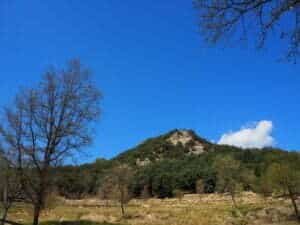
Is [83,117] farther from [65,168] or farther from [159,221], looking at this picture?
[159,221]

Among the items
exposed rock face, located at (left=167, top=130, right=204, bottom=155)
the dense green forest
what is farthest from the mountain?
→ the dense green forest

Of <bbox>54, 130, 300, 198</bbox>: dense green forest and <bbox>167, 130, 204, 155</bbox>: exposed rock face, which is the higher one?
<bbox>167, 130, 204, 155</bbox>: exposed rock face

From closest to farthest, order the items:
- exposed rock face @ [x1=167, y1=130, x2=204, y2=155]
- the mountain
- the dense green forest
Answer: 1. the dense green forest
2. the mountain
3. exposed rock face @ [x1=167, y1=130, x2=204, y2=155]

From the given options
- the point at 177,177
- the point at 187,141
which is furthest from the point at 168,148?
the point at 177,177

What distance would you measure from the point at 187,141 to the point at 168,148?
46.7ft

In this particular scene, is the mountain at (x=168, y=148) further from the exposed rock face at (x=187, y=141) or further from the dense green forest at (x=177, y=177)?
the dense green forest at (x=177, y=177)

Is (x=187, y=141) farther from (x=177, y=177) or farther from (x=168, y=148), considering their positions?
(x=177, y=177)

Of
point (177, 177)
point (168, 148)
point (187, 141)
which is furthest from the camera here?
point (187, 141)

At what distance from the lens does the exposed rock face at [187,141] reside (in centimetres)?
18225

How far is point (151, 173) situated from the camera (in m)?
110

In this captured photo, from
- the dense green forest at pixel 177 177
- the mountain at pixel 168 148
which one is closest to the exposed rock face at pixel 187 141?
the mountain at pixel 168 148

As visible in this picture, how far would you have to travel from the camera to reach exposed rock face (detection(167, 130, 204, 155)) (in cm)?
18225

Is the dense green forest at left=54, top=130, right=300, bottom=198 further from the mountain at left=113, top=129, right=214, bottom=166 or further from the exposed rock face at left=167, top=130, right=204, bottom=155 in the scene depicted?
the exposed rock face at left=167, top=130, right=204, bottom=155

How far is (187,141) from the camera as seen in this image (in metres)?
190
